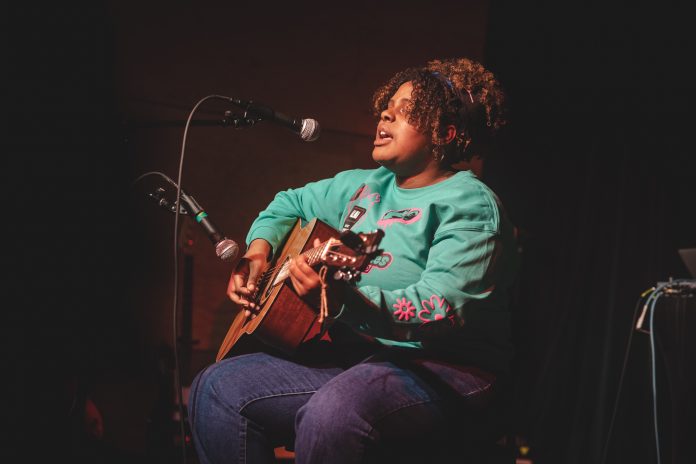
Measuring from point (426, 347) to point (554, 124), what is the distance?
2.94 m

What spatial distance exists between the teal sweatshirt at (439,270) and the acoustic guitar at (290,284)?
109mm

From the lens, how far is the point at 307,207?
2.21 meters

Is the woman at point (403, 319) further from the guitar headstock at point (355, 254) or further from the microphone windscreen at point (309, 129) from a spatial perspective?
the microphone windscreen at point (309, 129)

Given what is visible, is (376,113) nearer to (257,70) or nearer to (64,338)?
(64,338)

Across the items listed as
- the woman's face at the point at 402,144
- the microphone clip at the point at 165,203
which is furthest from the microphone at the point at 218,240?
the woman's face at the point at 402,144

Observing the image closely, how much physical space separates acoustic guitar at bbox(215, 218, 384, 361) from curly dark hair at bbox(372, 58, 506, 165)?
0.46m

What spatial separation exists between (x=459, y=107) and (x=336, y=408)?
3.48 feet

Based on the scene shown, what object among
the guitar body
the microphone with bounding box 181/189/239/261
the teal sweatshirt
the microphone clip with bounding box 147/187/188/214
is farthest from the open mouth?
the microphone clip with bounding box 147/187/188/214

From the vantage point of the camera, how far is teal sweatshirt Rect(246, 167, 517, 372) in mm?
1374

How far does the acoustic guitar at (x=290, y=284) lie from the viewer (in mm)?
1273

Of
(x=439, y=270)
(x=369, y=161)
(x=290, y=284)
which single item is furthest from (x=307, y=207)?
(x=369, y=161)

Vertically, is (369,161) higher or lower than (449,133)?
lower

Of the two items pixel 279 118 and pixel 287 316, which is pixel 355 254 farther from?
pixel 279 118

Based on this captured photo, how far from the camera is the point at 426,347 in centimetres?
158
